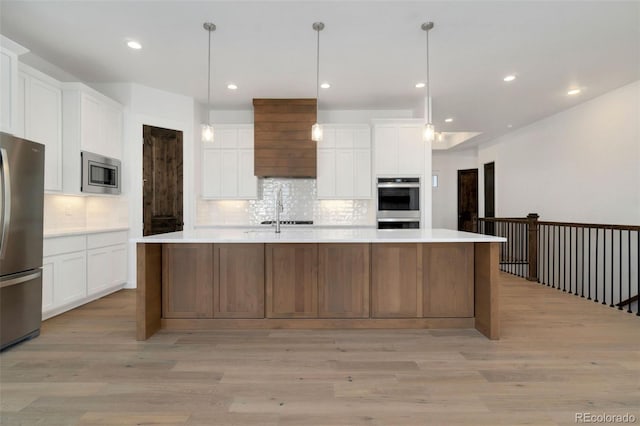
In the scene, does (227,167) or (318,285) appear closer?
(318,285)

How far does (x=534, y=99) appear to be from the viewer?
5188mm

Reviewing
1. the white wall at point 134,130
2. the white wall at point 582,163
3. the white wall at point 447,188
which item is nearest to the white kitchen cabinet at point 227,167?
the white wall at point 134,130

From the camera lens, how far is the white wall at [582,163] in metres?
4.67

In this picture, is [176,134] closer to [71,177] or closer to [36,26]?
[71,177]

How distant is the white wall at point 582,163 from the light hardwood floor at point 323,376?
2.78m

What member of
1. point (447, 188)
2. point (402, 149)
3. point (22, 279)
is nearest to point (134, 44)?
point (22, 279)

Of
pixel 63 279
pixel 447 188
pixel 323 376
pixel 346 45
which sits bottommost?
pixel 323 376

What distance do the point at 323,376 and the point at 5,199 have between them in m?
2.75

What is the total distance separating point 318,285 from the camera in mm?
3018

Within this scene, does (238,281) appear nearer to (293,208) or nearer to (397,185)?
(293,208)

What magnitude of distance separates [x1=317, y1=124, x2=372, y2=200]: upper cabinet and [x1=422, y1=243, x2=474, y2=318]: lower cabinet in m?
2.44

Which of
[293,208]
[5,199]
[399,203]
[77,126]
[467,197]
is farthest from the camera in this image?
[467,197]

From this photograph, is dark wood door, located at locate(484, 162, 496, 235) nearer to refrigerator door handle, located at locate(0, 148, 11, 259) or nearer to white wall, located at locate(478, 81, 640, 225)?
white wall, located at locate(478, 81, 640, 225)

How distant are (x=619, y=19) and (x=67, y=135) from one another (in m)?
5.81
